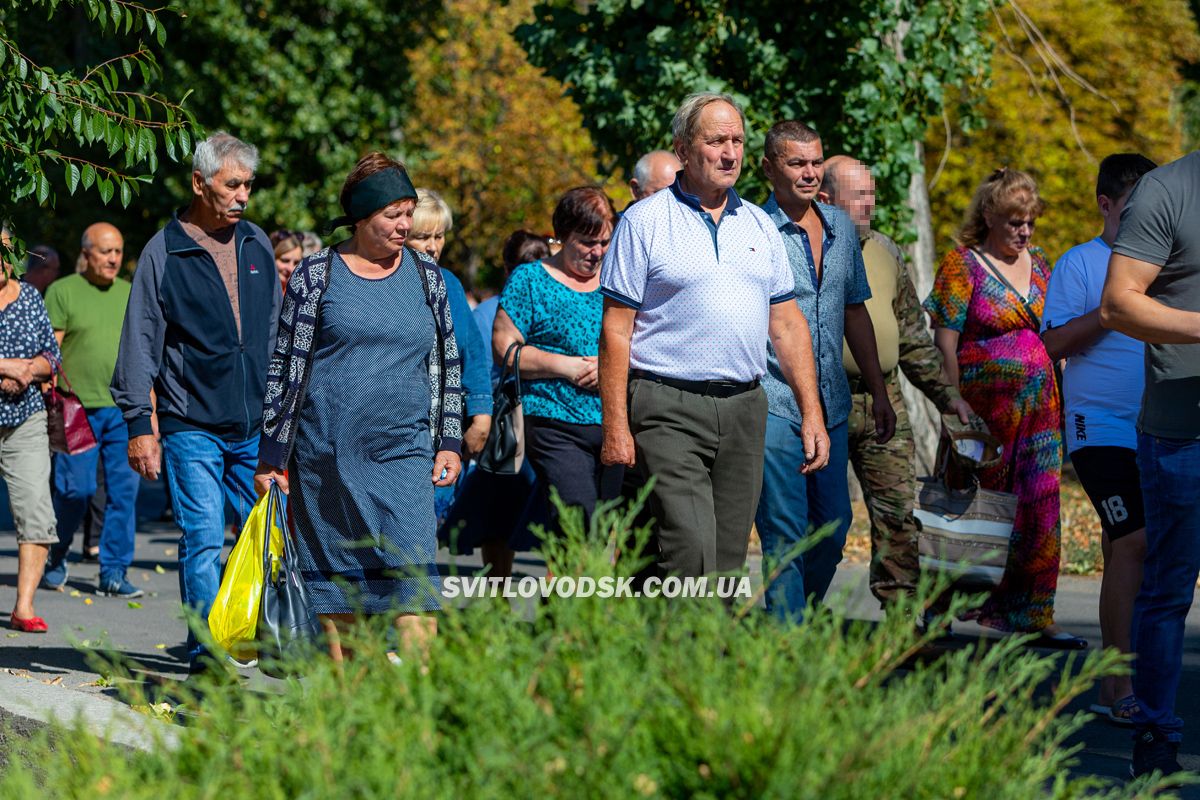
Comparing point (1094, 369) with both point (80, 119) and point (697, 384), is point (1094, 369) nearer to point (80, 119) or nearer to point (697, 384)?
point (697, 384)

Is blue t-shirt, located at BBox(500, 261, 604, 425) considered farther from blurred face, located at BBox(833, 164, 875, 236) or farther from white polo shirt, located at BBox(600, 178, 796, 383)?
white polo shirt, located at BBox(600, 178, 796, 383)

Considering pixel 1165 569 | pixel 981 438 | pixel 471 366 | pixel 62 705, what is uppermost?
pixel 471 366

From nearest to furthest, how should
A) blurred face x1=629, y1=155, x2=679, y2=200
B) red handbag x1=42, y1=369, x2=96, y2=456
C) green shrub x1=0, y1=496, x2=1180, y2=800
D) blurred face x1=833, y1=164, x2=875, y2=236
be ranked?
green shrub x1=0, y1=496, x2=1180, y2=800 → blurred face x1=833, y1=164, x2=875, y2=236 → blurred face x1=629, y1=155, x2=679, y2=200 → red handbag x1=42, y1=369, x2=96, y2=456

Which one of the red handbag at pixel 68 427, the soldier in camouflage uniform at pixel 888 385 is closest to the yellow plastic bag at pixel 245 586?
the soldier in camouflage uniform at pixel 888 385

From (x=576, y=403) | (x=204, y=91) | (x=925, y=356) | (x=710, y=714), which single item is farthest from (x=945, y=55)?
(x=204, y=91)

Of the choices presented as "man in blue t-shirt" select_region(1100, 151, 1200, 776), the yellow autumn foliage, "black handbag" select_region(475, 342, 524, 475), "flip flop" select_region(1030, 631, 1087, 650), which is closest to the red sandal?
"black handbag" select_region(475, 342, 524, 475)

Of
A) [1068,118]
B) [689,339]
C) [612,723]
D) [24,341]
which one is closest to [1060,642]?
[689,339]

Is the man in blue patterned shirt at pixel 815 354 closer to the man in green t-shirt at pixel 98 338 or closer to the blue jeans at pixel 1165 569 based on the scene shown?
the blue jeans at pixel 1165 569

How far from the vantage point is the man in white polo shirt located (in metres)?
5.37

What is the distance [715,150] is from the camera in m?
5.46

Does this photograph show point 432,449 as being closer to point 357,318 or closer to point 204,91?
point 357,318

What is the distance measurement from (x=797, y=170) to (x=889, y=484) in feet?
5.32

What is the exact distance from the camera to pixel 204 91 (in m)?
26.0

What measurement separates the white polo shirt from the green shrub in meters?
1.96
